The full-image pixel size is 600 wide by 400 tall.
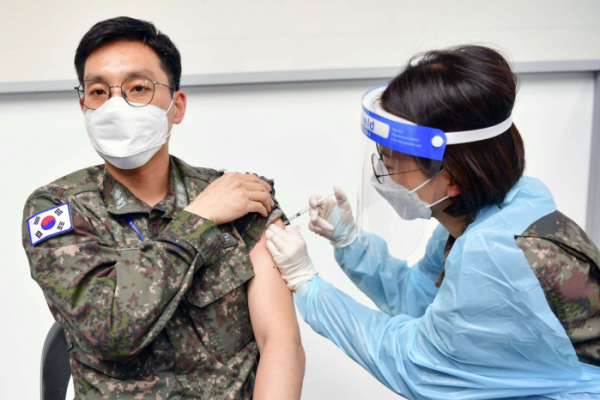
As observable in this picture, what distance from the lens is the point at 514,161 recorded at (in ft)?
3.99

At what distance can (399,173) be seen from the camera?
125 cm

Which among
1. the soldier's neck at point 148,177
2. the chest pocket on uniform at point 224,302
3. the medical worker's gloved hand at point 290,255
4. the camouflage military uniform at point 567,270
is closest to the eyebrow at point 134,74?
the soldier's neck at point 148,177

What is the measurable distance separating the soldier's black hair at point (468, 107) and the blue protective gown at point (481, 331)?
94mm

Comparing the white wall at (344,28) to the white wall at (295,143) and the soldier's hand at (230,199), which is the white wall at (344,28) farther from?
the soldier's hand at (230,199)

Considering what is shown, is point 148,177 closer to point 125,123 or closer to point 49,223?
point 125,123

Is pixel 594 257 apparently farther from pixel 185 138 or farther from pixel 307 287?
pixel 185 138

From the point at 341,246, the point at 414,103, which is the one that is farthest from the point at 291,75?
the point at 414,103

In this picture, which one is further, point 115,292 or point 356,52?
point 356,52

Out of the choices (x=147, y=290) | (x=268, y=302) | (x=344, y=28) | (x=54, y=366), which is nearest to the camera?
(x=147, y=290)

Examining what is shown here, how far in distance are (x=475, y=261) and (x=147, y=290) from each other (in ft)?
2.77

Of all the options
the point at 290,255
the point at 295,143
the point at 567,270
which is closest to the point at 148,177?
the point at 290,255

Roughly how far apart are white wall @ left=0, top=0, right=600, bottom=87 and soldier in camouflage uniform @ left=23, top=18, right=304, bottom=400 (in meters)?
0.84

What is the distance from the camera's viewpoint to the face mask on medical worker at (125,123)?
1.21m

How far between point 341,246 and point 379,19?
1.19m
